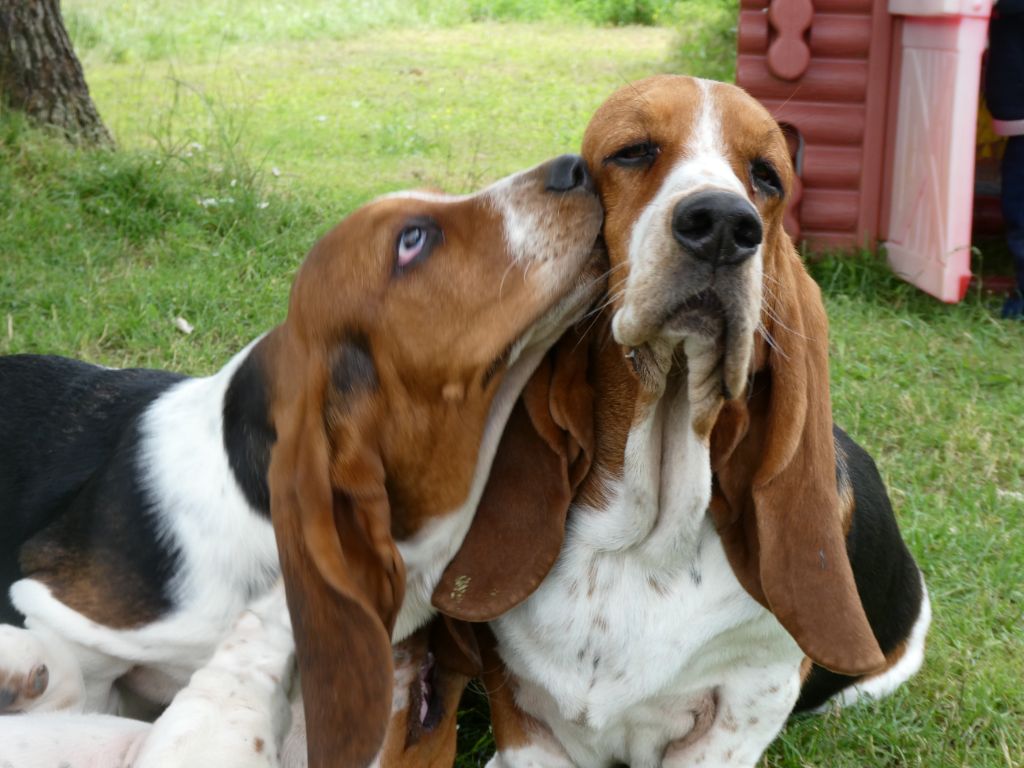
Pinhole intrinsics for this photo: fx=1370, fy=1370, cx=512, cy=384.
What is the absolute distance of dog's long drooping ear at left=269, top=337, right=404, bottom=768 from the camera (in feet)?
8.38

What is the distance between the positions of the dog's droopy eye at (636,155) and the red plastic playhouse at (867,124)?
11.7ft

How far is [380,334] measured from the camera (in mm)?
2693

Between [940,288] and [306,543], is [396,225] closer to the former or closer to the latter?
[306,543]

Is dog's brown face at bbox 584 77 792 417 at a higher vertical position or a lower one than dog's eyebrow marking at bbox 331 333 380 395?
higher

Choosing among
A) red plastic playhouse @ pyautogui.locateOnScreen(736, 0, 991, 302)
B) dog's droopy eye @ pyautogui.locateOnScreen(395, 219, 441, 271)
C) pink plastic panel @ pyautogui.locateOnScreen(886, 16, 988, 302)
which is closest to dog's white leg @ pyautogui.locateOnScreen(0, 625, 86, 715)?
dog's droopy eye @ pyautogui.locateOnScreen(395, 219, 441, 271)

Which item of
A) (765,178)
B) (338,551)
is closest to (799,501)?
(765,178)

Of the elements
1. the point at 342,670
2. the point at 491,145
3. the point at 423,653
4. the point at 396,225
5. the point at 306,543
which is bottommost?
the point at 491,145

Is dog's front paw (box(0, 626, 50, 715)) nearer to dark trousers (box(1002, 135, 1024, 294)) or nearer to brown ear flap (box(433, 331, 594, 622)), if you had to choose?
brown ear flap (box(433, 331, 594, 622))

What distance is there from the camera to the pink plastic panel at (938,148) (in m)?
5.77

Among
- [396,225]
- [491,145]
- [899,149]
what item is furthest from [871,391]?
[491,145]

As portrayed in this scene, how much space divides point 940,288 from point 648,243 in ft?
12.9

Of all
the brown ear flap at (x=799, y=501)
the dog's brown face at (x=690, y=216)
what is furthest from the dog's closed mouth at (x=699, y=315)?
the brown ear flap at (x=799, y=501)

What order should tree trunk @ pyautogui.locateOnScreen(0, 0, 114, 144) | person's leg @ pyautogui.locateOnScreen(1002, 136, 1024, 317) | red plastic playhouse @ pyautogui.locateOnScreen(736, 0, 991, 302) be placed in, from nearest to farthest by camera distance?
red plastic playhouse @ pyautogui.locateOnScreen(736, 0, 991, 302), person's leg @ pyautogui.locateOnScreen(1002, 136, 1024, 317), tree trunk @ pyautogui.locateOnScreen(0, 0, 114, 144)

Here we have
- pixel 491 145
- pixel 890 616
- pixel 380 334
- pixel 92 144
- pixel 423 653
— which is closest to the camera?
pixel 380 334
